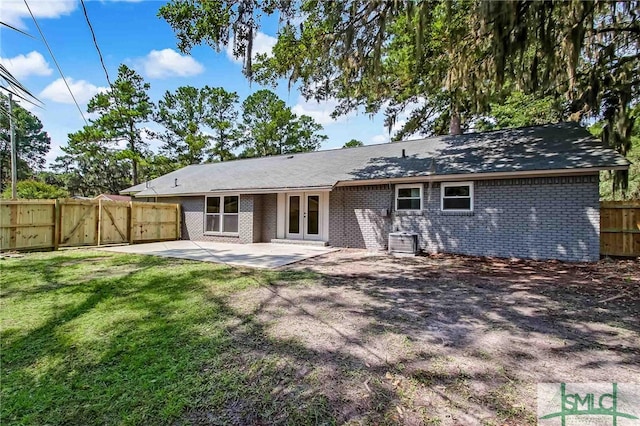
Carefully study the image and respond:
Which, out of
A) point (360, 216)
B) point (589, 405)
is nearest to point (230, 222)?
point (360, 216)

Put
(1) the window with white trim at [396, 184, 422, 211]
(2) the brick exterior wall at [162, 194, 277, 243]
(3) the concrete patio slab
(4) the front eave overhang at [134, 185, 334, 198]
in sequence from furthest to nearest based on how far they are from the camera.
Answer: (2) the brick exterior wall at [162, 194, 277, 243] < (4) the front eave overhang at [134, 185, 334, 198] < (1) the window with white trim at [396, 184, 422, 211] < (3) the concrete patio slab

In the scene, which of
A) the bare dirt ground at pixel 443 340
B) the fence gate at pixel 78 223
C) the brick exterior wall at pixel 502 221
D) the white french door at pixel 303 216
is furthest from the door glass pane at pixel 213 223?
the bare dirt ground at pixel 443 340

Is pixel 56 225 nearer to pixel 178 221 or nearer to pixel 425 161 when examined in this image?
pixel 178 221

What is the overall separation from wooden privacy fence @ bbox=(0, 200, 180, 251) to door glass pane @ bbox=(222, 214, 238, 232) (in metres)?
2.85

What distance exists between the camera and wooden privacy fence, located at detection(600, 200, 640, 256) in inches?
334

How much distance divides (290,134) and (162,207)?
20.8 m

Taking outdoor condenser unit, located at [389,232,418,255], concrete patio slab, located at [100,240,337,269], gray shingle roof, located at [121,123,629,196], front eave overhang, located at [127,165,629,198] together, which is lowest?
concrete patio slab, located at [100,240,337,269]

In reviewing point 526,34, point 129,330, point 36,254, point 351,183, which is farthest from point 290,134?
point 129,330

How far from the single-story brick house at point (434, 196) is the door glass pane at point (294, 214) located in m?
0.04

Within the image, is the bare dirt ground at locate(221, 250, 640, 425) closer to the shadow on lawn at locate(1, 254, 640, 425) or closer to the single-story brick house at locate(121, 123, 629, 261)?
the shadow on lawn at locate(1, 254, 640, 425)

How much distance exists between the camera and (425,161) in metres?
10.8

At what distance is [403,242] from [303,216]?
14.0ft

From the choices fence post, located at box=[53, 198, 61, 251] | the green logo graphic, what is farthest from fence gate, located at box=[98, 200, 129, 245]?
the green logo graphic

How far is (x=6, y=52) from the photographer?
152 centimetres
